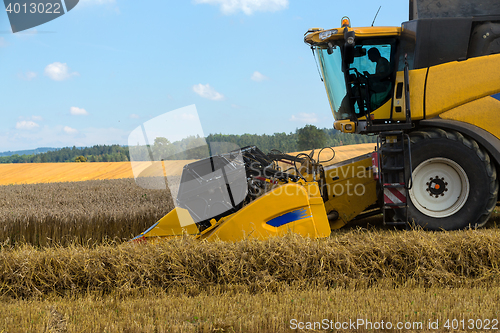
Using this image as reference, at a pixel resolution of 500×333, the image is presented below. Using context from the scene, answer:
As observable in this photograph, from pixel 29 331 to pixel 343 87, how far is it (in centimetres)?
471

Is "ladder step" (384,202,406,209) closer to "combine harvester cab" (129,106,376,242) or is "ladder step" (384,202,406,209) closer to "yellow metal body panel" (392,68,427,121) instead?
"combine harvester cab" (129,106,376,242)

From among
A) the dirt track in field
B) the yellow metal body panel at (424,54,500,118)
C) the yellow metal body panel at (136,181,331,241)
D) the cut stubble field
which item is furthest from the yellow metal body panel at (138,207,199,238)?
the dirt track in field

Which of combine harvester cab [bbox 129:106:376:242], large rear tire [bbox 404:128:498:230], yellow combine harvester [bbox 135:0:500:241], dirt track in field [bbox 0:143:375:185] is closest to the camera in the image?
combine harvester cab [bbox 129:106:376:242]

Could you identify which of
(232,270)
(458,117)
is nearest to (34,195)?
(232,270)

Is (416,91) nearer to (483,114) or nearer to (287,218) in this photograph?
(483,114)

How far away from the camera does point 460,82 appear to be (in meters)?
5.02

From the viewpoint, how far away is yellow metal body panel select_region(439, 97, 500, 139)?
4910 millimetres

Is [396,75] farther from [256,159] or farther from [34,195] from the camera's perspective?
[34,195]

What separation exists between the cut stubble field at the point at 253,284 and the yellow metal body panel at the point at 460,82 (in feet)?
6.30

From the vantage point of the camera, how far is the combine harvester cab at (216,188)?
3.76 meters

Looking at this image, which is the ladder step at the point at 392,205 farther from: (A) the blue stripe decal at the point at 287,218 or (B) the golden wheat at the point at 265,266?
(A) the blue stripe decal at the point at 287,218

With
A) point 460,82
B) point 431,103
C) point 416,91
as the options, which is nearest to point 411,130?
point 431,103

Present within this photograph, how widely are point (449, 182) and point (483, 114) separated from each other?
3.35 ft

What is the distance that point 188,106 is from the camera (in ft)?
11.8
